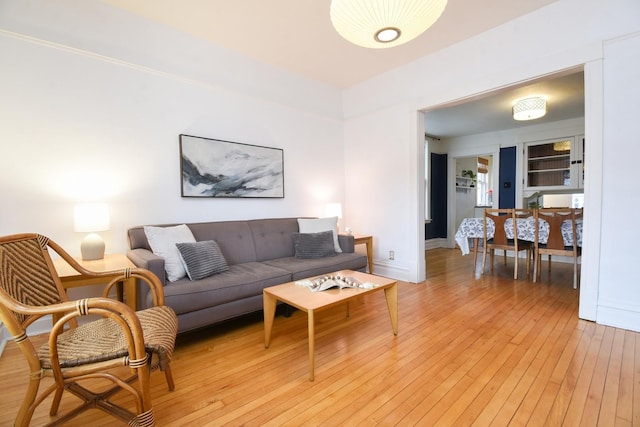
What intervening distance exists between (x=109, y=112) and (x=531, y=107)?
189 inches

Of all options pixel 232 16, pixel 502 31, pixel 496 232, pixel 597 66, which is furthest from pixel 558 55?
pixel 232 16

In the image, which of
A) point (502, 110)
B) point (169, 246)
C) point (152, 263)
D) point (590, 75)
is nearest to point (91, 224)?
point (169, 246)

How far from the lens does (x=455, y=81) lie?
10.5ft

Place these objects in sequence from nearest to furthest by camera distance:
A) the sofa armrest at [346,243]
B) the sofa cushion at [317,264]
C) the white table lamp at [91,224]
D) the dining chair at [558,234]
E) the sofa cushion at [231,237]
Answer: the white table lamp at [91,224]
the sofa cushion at [317,264]
the sofa cushion at [231,237]
the dining chair at [558,234]
the sofa armrest at [346,243]

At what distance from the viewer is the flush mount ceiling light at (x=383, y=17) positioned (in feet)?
4.76

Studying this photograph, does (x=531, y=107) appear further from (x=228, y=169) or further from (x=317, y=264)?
(x=228, y=169)

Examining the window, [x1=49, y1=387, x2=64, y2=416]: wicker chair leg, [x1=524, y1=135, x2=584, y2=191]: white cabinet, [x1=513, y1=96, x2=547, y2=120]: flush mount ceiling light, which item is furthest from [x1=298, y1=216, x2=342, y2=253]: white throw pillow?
the window

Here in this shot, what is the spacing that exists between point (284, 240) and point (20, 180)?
2.26 meters

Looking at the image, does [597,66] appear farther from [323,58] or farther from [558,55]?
[323,58]

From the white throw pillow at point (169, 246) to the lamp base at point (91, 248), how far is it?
33cm

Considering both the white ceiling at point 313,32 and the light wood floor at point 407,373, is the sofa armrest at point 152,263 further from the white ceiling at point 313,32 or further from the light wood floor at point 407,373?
the white ceiling at point 313,32

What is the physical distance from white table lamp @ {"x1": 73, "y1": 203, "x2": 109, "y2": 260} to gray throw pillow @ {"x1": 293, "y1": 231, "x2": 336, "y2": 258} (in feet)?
5.69

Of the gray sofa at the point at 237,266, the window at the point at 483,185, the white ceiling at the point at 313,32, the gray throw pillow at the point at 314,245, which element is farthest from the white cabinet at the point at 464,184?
the gray throw pillow at the point at 314,245

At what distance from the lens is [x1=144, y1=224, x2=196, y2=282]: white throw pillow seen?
227 centimetres
